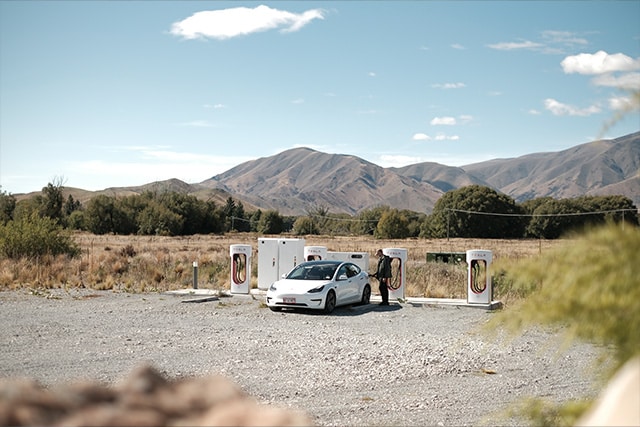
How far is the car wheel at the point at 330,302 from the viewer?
18441 mm

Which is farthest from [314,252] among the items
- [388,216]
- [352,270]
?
[388,216]

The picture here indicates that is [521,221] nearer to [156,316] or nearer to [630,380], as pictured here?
[156,316]

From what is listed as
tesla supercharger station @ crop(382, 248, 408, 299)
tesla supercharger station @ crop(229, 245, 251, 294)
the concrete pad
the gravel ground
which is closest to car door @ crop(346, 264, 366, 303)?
the gravel ground

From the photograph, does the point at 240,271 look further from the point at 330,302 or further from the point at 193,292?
the point at 330,302

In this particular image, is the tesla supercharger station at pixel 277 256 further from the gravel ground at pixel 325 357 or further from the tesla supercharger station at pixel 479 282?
the tesla supercharger station at pixel 479 282

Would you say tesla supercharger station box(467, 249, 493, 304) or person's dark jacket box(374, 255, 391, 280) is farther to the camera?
person's dark jacket box(374, 255, 391, 280)

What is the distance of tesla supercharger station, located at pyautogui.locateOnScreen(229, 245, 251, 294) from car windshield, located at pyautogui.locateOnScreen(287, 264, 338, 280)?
353 cm

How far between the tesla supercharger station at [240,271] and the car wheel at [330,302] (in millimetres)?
4856

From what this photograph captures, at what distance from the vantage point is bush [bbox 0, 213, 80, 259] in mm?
29203

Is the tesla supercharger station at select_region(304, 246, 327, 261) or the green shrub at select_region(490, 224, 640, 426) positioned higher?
the green shrub at select_region(490, 224, 640, 426)

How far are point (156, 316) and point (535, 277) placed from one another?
15.5 m

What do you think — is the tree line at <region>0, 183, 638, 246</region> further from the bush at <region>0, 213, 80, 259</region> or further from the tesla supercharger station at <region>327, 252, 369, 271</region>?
the tesla supercharger station at <region>327, 252, 369, 271</region>

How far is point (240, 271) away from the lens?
2306cm

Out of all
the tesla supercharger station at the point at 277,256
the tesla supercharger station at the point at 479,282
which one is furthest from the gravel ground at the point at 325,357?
the tesla supercharger station at the point at 277,256
